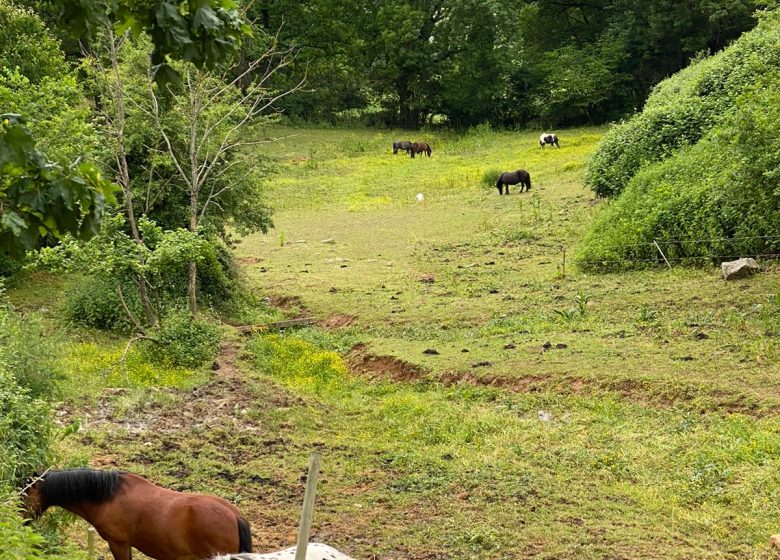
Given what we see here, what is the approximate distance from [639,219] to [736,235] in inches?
86.1

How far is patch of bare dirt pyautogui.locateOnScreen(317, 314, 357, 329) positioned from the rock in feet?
23.3

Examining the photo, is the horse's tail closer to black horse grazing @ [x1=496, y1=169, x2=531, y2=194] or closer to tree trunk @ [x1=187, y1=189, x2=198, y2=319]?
tree trunk @ [x1=187, y1=189, x2=198, y2=319]

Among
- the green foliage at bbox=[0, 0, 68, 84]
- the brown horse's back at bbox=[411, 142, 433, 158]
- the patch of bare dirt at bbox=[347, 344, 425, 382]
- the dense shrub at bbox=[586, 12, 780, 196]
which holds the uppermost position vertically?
the green foliage at bbox=[0, 0, 68, 84]

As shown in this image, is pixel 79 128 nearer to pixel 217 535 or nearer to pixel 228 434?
pixel 228 434

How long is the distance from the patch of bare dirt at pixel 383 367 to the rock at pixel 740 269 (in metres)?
6.24

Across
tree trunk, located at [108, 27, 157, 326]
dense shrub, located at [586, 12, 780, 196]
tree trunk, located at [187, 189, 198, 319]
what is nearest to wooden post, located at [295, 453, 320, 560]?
tree trunk, located at [108, 27, 157, 326]

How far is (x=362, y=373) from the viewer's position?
45.4ft

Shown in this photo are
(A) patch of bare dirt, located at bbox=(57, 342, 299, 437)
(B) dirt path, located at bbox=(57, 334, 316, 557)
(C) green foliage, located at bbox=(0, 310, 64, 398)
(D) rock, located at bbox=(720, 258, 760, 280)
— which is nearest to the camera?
(B) dirt path, located at bbox=(57, 334, 316, 557)

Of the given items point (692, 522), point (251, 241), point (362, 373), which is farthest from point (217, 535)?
point (251, 241)

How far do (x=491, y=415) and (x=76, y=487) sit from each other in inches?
237

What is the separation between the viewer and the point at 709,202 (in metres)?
17.0

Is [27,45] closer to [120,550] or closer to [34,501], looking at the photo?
[34,501]

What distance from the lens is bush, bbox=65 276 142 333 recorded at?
14969 mm

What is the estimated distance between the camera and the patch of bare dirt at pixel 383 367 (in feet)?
43.6
